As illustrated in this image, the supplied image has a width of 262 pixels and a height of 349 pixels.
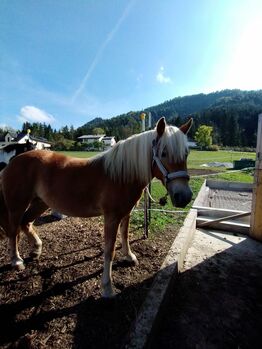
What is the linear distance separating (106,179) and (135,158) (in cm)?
45

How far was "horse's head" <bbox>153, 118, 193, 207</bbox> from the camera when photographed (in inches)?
89.2

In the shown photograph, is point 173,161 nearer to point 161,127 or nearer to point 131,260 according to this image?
point 161,127

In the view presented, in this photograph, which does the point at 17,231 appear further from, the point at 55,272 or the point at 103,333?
the point at 103,333

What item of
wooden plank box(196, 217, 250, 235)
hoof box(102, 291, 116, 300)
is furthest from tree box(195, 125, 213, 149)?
hoof box(102, 291, 116, 300)

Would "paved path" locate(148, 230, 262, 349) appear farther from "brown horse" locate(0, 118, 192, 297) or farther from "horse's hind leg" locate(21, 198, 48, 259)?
"horse's hind leg" locate(21, 198, 48, 259)

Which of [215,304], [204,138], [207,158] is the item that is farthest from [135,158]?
[204,138]

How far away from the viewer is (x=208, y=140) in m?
72.6

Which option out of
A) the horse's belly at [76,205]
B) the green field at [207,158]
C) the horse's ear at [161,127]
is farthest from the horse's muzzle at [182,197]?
the green field at [207,158]

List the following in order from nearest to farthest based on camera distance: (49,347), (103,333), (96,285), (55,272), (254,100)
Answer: (49,347) → (103,333) → (96,285) → (55,272) → (254,100)

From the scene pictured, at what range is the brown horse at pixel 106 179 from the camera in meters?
2.35

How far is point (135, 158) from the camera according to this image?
2564mm

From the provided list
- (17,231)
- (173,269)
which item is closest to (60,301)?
(17,231)

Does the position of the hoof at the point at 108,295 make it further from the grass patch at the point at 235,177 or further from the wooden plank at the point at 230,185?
the grass patch at the point at 235,177

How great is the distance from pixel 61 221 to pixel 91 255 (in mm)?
1798
